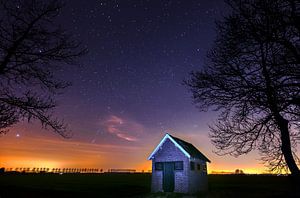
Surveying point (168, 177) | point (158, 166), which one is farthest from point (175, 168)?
point (158, 166)

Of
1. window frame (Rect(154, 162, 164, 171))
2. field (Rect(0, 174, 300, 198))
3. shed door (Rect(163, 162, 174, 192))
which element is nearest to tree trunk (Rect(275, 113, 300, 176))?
field (Rect(0, 174, 300, 198))

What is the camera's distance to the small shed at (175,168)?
24823mm

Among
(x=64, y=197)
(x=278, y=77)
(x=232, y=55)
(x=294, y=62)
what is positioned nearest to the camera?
(x=294, y=62)

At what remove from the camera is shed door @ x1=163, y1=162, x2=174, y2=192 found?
25.5 m

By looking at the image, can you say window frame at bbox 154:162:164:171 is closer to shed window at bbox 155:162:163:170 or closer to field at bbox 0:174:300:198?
shed window at bbox 155:162:163:170

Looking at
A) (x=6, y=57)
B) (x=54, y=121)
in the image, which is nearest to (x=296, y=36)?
(x=54, y=121)

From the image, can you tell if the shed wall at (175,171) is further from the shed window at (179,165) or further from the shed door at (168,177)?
the shed door at (168,177)

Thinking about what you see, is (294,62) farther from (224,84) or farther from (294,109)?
(224,84)

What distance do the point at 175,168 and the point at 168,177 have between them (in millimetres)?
1216

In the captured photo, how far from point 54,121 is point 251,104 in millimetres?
6637

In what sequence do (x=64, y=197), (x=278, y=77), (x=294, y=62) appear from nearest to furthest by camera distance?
(x=294, y=62) < (x=278, y=77) < (x=64, y=197)

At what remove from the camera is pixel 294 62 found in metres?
7.33

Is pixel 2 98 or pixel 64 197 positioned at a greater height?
pixel 2 98

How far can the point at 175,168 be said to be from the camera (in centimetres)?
2553
